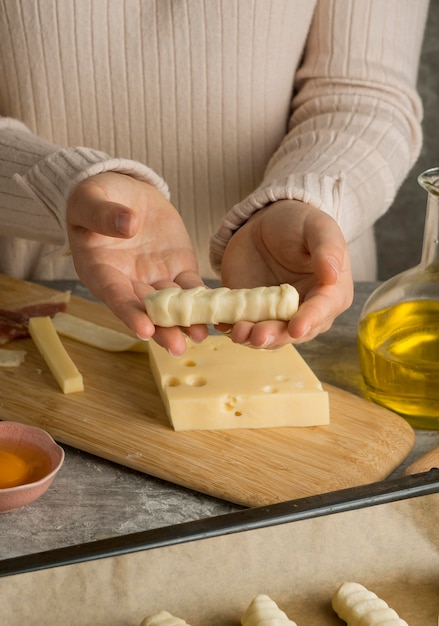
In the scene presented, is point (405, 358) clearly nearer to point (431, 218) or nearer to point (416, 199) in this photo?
point (431, 218)

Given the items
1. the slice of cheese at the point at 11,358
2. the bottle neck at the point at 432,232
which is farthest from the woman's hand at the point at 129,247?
the bottle neck at the point at 432,232

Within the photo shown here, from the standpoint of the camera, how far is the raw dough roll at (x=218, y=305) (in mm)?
1322

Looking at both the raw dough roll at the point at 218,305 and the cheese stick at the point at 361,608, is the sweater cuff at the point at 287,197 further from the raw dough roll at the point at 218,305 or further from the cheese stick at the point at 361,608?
the cheese stick at the point at 361,608

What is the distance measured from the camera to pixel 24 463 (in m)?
1.29

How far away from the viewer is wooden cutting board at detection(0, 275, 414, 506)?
1331mm

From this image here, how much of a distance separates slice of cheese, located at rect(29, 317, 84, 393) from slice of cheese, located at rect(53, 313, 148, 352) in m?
0.04

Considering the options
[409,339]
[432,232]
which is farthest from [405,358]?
[432,232]

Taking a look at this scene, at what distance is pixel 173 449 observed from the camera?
4.59 ft

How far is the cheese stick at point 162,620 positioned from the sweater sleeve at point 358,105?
843 mm

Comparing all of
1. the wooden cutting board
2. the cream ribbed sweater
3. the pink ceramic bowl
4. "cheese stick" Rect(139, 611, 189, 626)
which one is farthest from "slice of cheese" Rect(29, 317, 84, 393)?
"cheese stick" Rect(139, 611, 189, 626)

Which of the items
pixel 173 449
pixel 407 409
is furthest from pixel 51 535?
pixel 407 409

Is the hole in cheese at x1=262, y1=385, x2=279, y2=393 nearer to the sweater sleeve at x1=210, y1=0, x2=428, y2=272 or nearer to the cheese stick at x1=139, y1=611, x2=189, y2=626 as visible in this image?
the sweater sleeve at x1=210, y1=0, x2=428, y2=272

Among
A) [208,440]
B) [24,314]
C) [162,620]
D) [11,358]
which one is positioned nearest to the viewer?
[162,620]

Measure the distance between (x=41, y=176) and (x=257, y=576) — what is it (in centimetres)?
87
